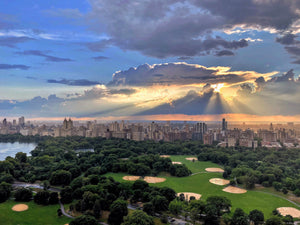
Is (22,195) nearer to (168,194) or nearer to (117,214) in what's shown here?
(117,214)

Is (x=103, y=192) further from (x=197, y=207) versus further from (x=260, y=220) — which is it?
(x=260, y=220)

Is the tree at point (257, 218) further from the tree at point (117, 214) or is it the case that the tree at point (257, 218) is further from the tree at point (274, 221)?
the tree at point (117, 214)

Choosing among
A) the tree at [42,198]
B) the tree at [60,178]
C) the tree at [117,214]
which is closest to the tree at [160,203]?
the tree at [117,214]

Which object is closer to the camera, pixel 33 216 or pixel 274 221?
pixel 274 221

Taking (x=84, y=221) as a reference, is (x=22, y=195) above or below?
below

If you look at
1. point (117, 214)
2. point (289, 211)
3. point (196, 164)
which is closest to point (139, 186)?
point (117, 214)

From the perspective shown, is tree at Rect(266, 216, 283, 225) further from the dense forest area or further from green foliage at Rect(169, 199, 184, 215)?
green foliage at Rect(169, 199, 184, 215)

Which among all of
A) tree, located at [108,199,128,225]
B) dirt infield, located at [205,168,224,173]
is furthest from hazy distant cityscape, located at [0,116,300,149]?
tree, located at [108,199,128,225]

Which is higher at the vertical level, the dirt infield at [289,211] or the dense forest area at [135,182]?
the dense forest area at [135,182]

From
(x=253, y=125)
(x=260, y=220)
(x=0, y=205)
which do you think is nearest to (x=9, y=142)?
(x=0, y=205)
